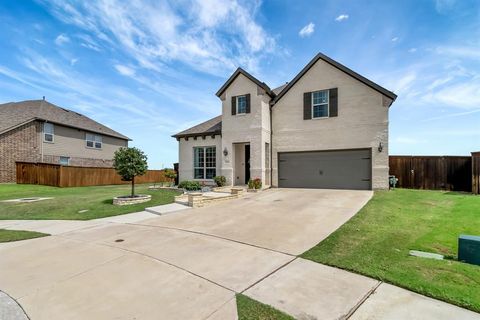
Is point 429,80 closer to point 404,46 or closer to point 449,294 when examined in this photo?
point 404,46

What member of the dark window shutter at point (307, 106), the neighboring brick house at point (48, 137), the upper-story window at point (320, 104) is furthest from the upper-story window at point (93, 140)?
the upper-story window at point (320, 104)

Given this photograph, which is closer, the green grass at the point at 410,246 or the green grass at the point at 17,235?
the green grass at the point at 410,246

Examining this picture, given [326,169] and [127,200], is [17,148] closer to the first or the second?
[127,200]

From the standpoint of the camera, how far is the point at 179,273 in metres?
4.10

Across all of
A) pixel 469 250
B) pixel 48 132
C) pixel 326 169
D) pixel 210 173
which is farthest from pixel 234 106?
pixel 48 132

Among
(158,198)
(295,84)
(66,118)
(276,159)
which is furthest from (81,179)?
(295,84)

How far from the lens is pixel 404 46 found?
10469mm

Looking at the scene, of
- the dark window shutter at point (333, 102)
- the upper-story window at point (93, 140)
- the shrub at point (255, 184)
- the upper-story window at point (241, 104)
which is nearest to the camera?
the dark window shutter at point (333, 102)

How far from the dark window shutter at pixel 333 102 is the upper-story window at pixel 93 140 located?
78.5 feet

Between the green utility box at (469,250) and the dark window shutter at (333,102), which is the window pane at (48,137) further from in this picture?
the green utility box at (469,250)

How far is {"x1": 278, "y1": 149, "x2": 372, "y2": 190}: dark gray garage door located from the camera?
1321 cm

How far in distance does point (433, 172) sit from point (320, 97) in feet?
24.3

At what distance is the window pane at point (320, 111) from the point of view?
1405cm

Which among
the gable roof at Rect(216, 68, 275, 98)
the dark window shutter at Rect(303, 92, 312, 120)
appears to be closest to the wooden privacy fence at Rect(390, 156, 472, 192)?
the dark window shutter at Rect(303, 92, 312, 120)
